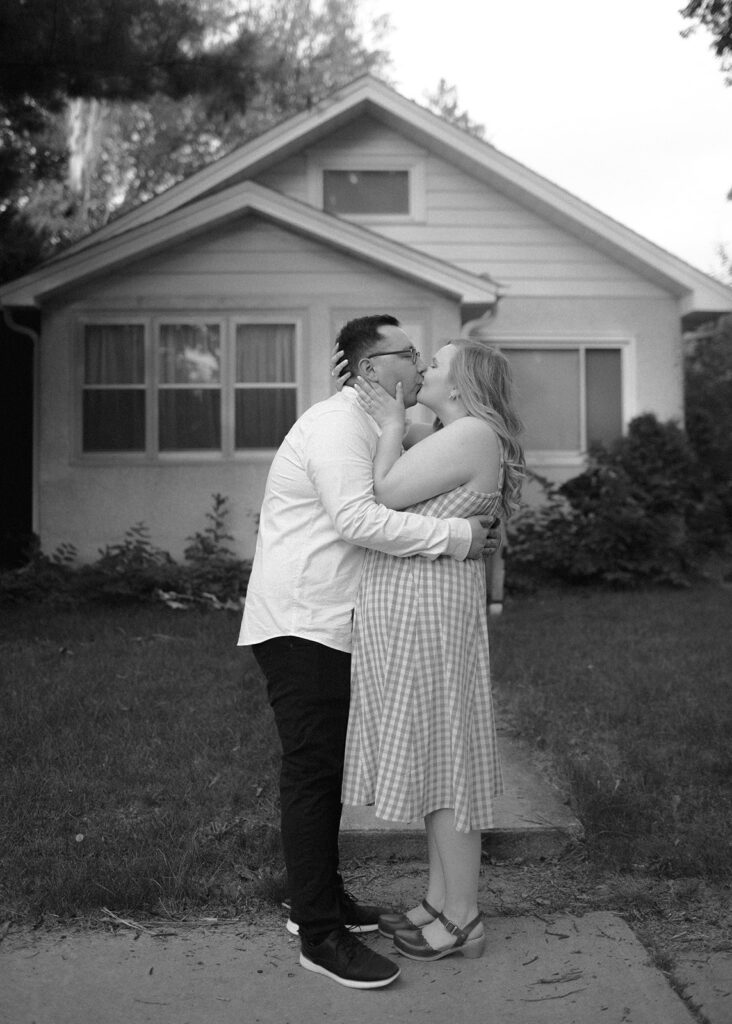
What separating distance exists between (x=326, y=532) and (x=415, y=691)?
0.55 m

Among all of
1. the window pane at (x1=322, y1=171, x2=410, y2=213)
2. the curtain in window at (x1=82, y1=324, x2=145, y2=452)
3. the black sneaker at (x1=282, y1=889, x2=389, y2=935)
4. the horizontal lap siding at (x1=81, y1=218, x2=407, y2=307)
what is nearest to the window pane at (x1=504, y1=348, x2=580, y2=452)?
the window pane at (x1=322, y1=171, x2=410, y2=213)

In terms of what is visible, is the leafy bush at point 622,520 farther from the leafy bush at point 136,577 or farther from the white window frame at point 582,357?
the leafy bush at point 136,577

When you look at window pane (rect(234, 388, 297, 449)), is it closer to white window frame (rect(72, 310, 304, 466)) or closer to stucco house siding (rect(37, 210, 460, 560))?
white window frame (rect(72, 310, 304, 466))

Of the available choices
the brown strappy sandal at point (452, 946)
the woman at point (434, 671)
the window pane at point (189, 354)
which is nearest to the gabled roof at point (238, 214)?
the window pane at point (189, 354)

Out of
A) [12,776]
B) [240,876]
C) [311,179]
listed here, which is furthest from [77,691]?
[311,179]

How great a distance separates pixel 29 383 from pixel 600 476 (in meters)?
7.72

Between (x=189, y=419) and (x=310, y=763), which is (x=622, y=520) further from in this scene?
(x=310, y=763)

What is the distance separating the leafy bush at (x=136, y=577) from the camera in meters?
10.6

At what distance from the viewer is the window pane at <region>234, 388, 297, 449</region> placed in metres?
12.0

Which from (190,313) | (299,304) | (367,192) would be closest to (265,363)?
(299,304)

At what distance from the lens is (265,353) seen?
1206 cm

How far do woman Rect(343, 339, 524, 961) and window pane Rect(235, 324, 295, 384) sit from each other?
8.75 m

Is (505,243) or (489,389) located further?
(505,243)

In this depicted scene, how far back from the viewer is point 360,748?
10.9 feet
